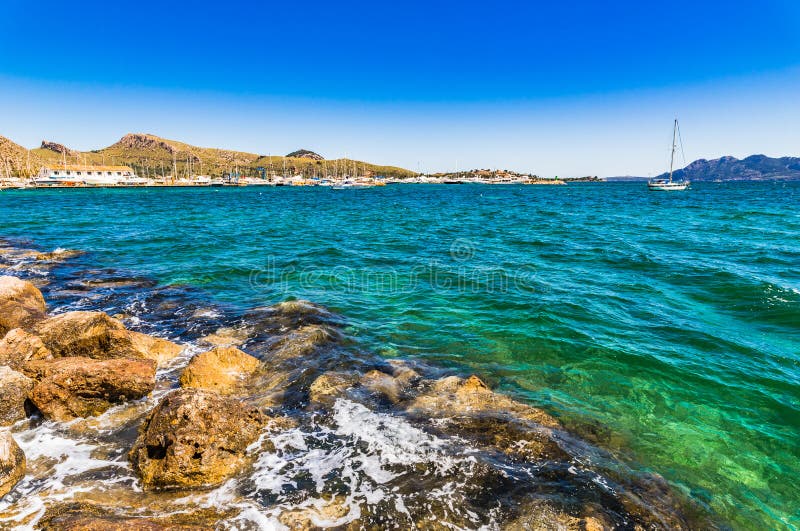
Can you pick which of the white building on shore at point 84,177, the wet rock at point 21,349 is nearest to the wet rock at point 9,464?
the wet rock at point 21,349

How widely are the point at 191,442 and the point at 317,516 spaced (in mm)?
2289

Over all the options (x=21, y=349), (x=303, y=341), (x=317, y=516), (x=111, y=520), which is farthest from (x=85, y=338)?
(x=317, y=516)

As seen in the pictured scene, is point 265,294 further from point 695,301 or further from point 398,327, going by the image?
point 695,301

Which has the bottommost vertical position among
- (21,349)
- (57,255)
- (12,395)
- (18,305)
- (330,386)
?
(330,386)

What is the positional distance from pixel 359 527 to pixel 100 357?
767 cm

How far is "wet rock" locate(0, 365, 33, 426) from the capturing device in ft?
24.0

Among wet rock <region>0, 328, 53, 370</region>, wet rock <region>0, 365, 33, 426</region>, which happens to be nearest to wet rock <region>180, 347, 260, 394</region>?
wet rock <region>0, 365, 33, 426</region>

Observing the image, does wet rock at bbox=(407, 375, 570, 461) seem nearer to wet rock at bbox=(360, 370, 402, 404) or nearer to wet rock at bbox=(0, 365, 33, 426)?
wet rock at bbox=(360, 370, 402, 404)

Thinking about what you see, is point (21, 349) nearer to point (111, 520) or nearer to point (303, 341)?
point (303, 341)

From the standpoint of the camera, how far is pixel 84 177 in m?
134

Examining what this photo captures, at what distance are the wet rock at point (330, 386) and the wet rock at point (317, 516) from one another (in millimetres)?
2904

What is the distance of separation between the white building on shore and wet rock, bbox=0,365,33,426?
151918mm

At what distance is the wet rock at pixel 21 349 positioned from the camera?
8.37 metres

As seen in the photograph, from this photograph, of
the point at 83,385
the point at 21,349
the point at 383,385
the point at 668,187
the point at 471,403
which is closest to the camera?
the point at 83,385
